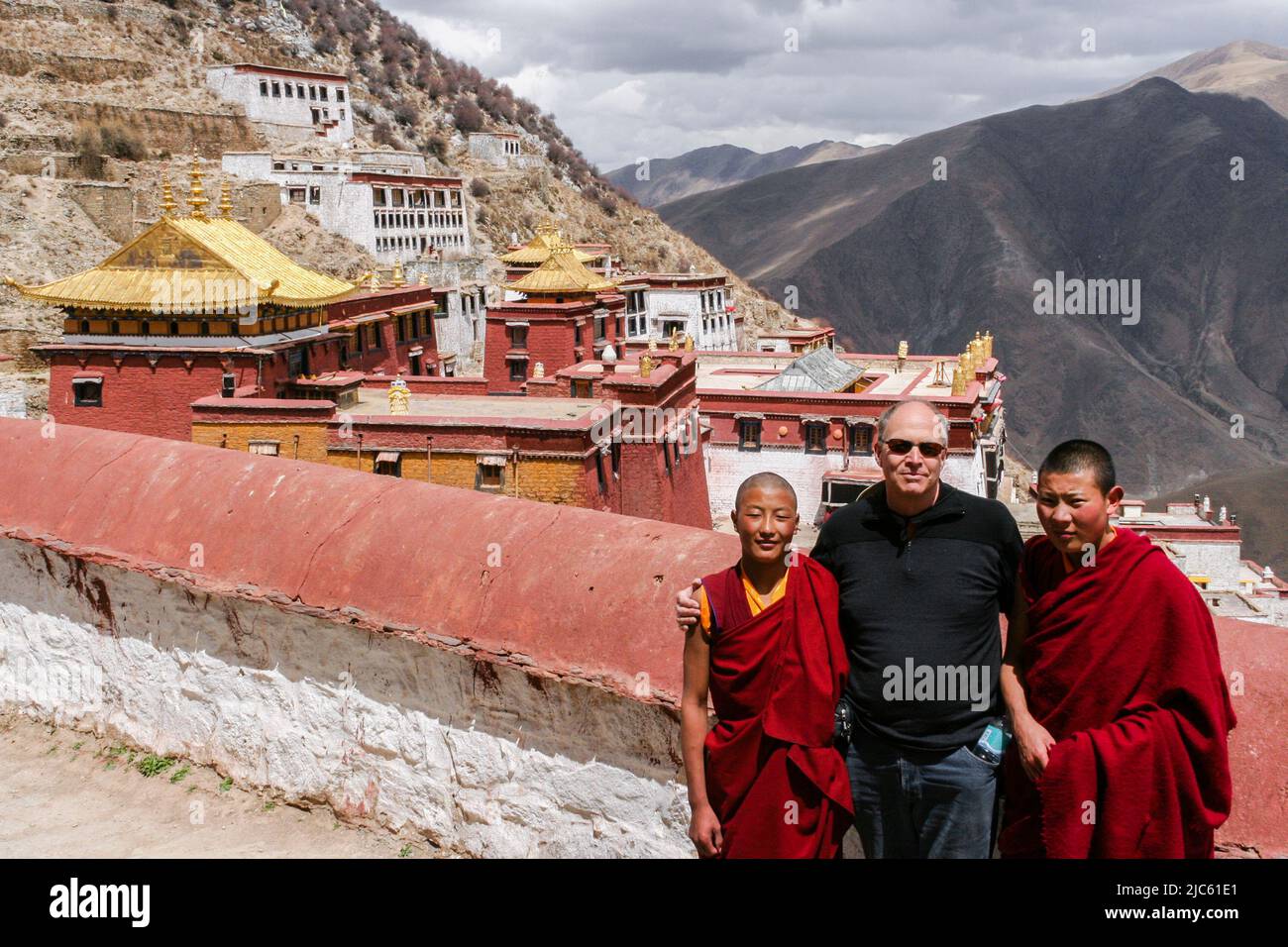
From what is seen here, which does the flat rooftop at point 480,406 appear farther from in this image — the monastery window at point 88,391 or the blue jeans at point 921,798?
the blue jeans at point 921,798

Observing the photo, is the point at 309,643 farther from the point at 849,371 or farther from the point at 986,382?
the point at 986,382

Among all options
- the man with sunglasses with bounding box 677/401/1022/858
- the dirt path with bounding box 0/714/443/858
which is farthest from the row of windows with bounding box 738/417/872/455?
the man with sunglasses with bounding box 677/401/1022/858

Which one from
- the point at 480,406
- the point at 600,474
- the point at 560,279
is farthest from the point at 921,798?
the point at 560,279

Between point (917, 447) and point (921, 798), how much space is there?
979mm

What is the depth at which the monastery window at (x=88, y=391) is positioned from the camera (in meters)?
22.1

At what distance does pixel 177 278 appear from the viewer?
71.1 ft

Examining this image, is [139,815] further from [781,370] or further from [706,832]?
[781,370]

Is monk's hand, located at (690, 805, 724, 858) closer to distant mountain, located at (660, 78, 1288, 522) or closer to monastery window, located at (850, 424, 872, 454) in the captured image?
monastery window, located at (850, 424, 872, 454)

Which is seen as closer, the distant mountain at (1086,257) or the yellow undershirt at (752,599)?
the yellow undershirt at (752,599)

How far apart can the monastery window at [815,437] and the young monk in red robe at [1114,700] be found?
104 feet

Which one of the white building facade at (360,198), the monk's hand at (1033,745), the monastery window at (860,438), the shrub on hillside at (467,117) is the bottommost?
the monastery window at (860,438)

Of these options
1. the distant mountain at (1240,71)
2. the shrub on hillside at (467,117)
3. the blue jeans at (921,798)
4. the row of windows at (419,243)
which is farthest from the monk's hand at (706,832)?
the distant mountain at (1240,71)

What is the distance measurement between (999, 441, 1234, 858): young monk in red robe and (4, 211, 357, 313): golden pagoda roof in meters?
20.2
